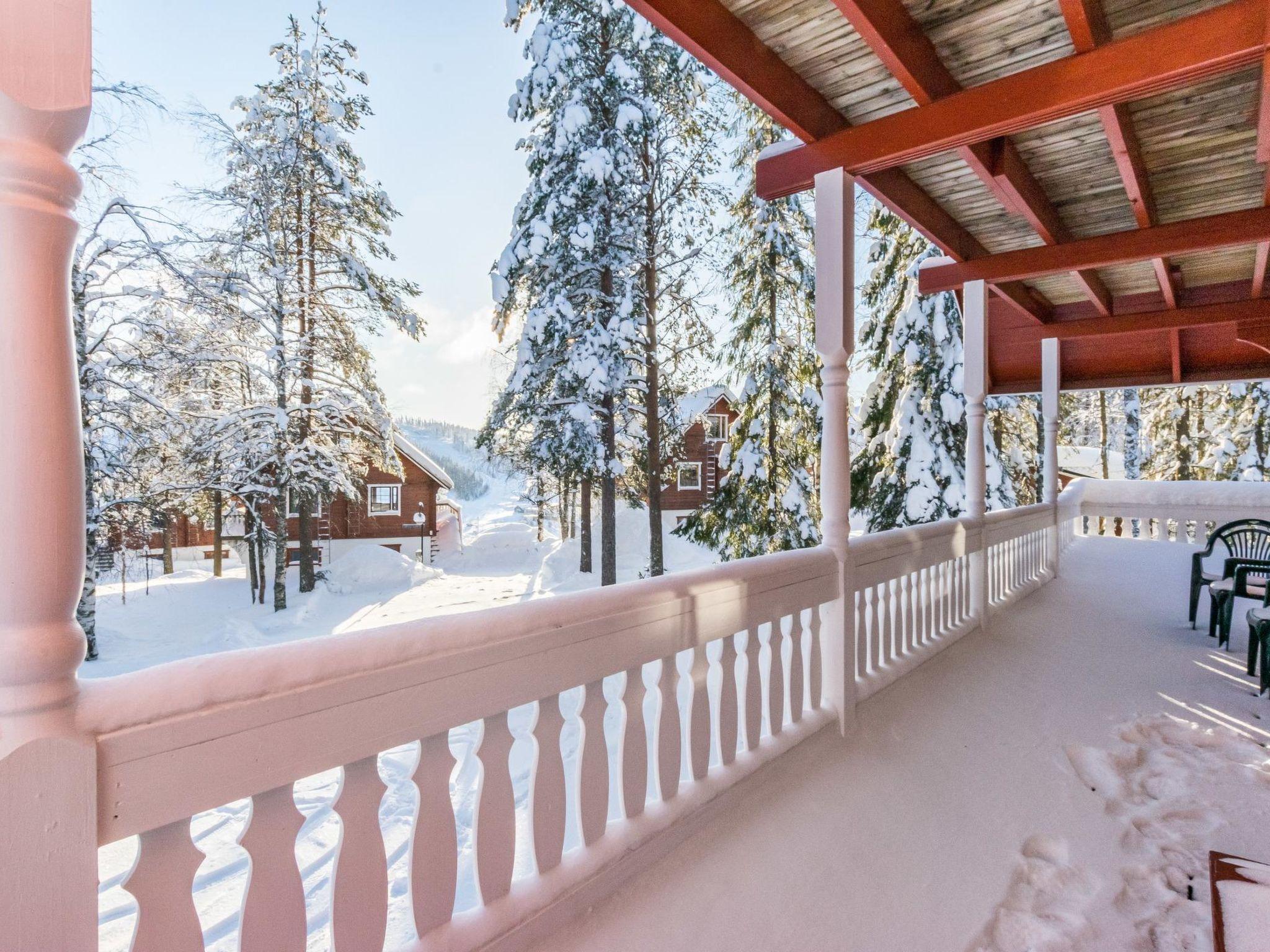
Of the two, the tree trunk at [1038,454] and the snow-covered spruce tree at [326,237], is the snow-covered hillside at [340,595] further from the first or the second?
the tree trunk at [1038,454]

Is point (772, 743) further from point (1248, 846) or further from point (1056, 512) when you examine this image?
point (1056, 512)

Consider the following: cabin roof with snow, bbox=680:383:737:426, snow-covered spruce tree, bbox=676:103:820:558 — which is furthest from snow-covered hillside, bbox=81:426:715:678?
cabin roof with snow, bbox=680:383:737:426

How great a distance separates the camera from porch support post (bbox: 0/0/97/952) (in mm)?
838

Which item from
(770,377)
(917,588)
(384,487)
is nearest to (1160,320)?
(917,588)

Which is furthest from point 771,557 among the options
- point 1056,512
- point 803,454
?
point 803,454

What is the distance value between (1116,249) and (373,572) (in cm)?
1480

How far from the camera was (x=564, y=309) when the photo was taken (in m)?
9.54

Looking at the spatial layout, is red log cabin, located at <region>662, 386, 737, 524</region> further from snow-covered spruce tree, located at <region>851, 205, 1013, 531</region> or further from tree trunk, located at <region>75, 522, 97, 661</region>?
tree trunk, located at <region>75, 522, 97, 661</region>

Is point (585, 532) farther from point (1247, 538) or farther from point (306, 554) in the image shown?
point (1247, 538)

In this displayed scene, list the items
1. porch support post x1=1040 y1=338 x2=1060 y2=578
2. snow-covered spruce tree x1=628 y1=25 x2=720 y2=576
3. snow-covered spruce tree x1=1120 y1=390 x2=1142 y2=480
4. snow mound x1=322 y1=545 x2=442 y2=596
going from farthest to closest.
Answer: snow-covered spruce tree x1=1120 y1=390 x2=1142 y2=480 → snow mound x1=322 y1=545 x2=442 y2=596 → snow-covered spruce tree x1=628 y1=25 x2=720 y2=576 → porch support post x1=1040 y1=338 x2=1060 y2=578

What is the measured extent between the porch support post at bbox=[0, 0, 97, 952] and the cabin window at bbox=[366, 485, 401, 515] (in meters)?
20.5

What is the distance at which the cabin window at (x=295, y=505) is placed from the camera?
11.7 metres

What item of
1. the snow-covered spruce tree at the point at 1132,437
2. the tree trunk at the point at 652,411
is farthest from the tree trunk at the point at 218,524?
the snow-covered spruce tree at the point at 1132,437

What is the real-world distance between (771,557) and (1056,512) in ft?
20.1
